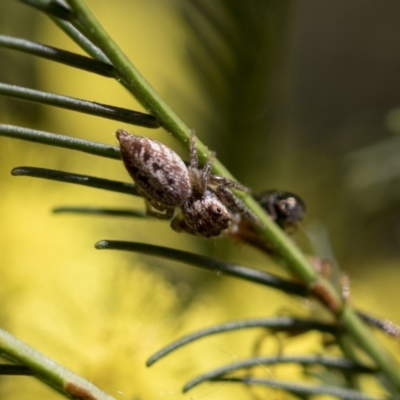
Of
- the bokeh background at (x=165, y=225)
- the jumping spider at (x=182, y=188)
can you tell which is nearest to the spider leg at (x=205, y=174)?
the jumping spider at (x=182, y=188)

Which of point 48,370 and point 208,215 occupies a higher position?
point 208,215

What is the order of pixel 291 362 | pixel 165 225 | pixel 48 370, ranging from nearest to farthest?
pixel 48 370, pixel 291 362, pixel 165 225

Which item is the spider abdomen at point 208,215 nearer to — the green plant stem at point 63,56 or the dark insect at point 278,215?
the dark insect at point 278,215

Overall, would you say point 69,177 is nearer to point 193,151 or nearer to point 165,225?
point 193,151

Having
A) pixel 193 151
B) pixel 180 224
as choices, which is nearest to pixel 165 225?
pixel 180 224

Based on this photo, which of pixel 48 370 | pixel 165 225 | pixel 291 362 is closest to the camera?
pixel 48 370

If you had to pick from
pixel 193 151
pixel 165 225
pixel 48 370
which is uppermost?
pixel 165 225

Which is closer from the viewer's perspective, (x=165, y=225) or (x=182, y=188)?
(x=182, y=188)
